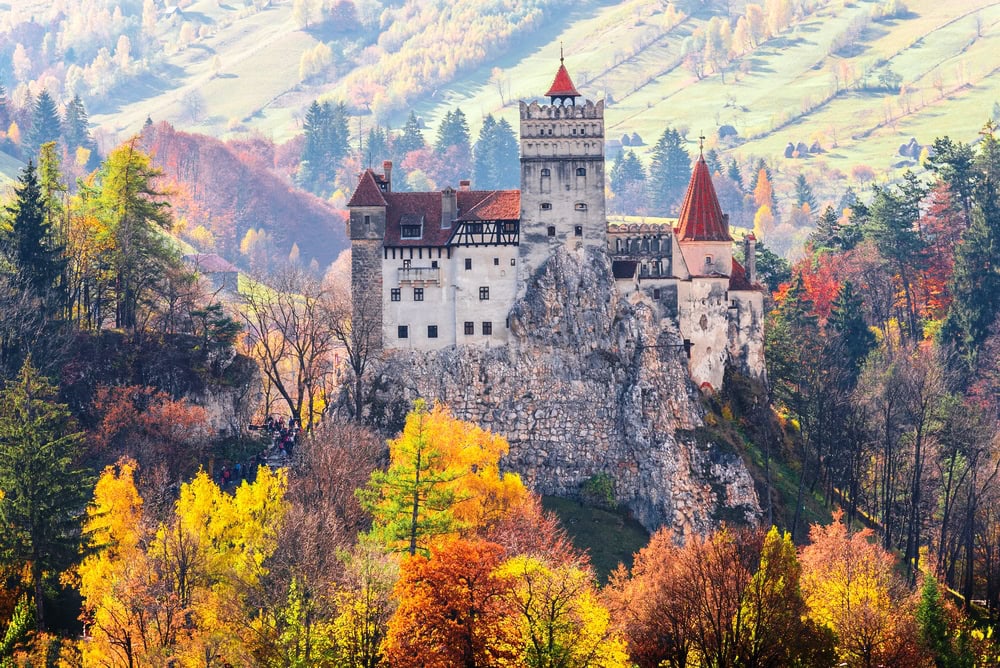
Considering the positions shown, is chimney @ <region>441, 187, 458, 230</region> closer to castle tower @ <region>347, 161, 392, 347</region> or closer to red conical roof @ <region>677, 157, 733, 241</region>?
castle tower @ <region>347, 161, 392, 347</region>

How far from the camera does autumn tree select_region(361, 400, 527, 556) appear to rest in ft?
258

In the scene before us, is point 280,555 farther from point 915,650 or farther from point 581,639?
point 915,650

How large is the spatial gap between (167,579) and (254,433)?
2257cm

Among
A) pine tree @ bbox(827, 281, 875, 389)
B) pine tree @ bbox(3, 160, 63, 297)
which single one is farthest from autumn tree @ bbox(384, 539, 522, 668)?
pine tree @ bbox(827, 281, 875, 389)

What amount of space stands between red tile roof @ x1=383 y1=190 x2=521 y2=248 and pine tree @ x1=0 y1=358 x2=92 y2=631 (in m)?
23.1

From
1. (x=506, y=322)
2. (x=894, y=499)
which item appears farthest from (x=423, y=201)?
(x=894, y=499)

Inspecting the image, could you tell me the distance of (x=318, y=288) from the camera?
123625 mm

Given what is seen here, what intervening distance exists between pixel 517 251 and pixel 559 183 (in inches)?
167

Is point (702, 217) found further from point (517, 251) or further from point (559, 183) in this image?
Answer: point (517, 251)

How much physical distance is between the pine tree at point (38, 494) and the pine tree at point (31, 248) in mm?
12573

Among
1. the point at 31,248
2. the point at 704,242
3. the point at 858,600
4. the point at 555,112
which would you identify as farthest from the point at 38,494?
the point at 704,242

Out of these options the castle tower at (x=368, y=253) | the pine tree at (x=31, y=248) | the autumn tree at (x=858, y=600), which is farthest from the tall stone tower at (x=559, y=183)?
the pine tree at (x=31, y=248)

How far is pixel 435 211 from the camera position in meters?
96.5

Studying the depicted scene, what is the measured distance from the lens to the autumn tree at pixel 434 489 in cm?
7862
